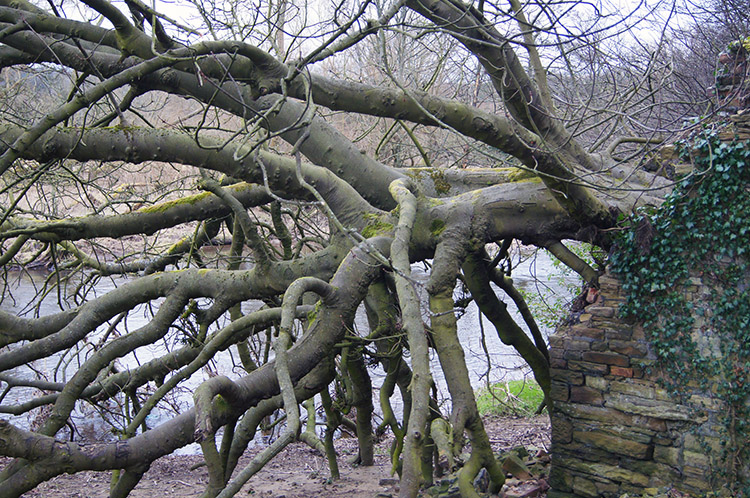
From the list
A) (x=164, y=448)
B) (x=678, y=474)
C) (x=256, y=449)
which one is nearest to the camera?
(x=164, y=448)

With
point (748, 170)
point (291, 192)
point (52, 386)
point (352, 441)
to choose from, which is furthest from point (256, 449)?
point (748, 170)

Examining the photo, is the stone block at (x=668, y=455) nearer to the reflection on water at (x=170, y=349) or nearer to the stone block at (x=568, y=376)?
the stone block at (x=568, y=376)

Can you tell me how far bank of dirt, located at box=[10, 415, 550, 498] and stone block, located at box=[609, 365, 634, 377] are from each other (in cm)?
132

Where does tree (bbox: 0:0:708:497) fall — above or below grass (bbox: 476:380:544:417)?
above

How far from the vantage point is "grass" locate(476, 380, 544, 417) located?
1022 cm

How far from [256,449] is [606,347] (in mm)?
5936

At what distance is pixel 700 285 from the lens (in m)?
5.02

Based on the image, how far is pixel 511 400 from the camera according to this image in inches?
407

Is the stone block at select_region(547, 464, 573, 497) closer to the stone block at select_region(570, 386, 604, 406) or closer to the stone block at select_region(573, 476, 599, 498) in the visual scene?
the stone block at select_region(573, 476, 599, 498)

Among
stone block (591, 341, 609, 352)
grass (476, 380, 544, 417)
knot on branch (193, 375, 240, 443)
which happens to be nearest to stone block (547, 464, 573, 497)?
stone block (591, 341, 609, 352)

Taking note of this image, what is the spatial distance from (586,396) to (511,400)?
203 inches

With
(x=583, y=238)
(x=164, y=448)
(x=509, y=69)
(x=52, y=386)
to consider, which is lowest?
(x=164, y=448)

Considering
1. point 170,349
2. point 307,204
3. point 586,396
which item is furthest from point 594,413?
point 170,349

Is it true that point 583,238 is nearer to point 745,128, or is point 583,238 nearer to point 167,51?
point 745,128
